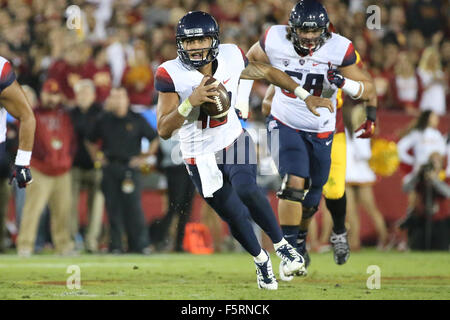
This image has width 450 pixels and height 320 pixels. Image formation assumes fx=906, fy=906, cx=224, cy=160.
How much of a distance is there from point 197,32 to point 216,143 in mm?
764

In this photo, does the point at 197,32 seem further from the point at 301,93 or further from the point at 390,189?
the point at 390,189

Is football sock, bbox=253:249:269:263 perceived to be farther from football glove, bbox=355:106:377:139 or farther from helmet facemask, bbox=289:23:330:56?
helmet facemask, bbox=289:23:330:56

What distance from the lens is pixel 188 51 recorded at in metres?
6.10

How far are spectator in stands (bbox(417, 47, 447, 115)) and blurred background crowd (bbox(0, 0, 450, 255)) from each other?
0.6 inches

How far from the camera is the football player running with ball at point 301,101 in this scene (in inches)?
273

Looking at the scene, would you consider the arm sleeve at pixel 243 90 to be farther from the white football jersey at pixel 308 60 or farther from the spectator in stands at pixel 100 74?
the spectator in stands at pixel 100 74

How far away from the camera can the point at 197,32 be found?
6070 mm

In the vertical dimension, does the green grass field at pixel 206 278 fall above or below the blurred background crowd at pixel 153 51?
below

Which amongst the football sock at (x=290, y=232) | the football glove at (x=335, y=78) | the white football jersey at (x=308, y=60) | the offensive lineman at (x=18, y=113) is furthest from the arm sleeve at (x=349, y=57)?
the offensive lineman at (x=18, y=113)

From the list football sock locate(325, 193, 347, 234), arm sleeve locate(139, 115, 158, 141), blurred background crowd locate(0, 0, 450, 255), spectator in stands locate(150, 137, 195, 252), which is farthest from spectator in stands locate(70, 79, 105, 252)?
football sock locate(325, 193, 347, 234)

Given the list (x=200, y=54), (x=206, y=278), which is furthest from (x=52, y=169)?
(x=200, y=54)

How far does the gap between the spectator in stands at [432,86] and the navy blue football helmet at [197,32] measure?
276 inches

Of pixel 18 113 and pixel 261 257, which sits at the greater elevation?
pixel 18 113
